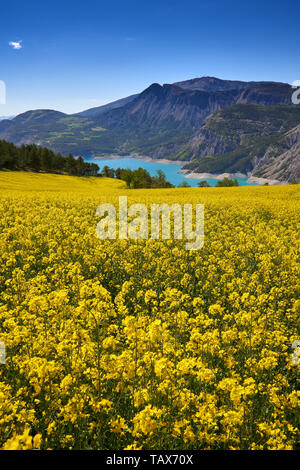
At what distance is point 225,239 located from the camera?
14.3m

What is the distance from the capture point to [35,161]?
8562cm

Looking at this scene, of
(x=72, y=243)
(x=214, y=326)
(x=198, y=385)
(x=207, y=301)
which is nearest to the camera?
(x=198, y=385)

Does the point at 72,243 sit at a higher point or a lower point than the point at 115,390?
higher

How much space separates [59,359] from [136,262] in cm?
634

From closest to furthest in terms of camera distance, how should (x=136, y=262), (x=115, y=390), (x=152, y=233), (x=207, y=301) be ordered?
(x=115, y=390) < (x=207, y=301) < (x=136, y=262) < (x=152, y=233)

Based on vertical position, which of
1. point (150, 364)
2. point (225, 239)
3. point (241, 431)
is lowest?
point (241, 431)

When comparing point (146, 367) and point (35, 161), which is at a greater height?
point (35, 161)

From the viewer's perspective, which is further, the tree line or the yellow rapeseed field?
the tree line

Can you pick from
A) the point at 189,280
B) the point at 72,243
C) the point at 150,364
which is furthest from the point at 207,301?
the point at 72,243

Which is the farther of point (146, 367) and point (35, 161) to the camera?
point (35, 161)

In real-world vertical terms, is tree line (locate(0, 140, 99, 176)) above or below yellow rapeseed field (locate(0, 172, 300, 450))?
above

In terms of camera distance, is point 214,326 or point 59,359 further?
point 214,326

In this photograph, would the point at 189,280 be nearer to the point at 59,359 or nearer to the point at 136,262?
the point at 136,262

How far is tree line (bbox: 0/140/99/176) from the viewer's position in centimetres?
7594
